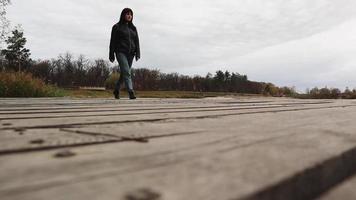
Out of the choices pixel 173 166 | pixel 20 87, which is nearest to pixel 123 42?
pixel 20 87

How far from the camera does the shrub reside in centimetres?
997

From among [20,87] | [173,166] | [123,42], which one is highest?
[123,42]

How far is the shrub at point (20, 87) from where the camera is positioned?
32.7 feet

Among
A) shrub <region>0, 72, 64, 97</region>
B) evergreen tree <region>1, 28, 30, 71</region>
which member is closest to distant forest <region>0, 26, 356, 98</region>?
evergreen tree <region>1, 28, 30, 71</region>

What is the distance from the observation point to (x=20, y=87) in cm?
1030

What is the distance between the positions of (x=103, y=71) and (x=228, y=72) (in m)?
29.8

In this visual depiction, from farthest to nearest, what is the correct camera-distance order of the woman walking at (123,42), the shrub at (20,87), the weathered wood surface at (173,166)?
the shrub at (20,87) → the woman walking at (123,42) → the weathered wood surface at (173,166)

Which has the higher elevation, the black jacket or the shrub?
the black jacket

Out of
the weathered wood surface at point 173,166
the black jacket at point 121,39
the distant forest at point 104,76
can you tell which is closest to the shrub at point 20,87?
the black jacket at point 121,39

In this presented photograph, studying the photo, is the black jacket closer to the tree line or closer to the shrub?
the shrub

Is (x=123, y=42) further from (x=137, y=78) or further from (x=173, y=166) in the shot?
(x=137, y=78)

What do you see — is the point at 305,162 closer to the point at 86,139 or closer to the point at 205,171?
the point at 205,171

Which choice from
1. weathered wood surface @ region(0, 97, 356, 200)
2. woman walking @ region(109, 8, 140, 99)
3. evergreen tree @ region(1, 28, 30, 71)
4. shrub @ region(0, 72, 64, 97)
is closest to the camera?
weathered wood surface @ region(0, 97, 356, 200)

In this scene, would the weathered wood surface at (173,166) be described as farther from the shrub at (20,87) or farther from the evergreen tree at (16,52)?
the evergreen tree at (16,52)
